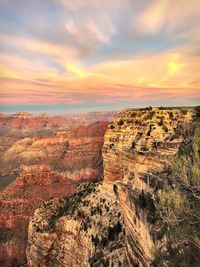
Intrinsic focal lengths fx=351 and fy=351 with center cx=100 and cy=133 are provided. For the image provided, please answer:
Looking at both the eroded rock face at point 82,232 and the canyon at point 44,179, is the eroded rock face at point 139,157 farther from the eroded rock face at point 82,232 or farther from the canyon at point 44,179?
the canyon at point 44,179

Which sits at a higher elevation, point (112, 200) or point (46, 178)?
point (112, 200)

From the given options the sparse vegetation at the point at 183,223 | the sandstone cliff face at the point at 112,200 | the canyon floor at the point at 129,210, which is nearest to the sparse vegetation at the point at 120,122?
the sandstone cliff face at the point at 112,200

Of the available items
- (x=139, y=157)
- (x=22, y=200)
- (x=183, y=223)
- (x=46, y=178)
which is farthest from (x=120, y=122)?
(x=46, y=178)

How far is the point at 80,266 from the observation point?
128ft

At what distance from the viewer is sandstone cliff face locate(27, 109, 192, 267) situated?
32.9 meters

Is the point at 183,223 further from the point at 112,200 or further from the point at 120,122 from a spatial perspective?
the point at 120,122

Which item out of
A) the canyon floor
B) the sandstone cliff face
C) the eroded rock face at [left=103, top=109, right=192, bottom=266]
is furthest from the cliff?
the eroded rock face at [left=103, top=109, right=192, bottom=266]

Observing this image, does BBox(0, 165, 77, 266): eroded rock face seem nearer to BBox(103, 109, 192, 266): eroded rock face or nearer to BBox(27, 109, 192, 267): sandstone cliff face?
BBox(27, 109, 192, 267): sandstone cliff face

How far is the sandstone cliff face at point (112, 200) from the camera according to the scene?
108 ft

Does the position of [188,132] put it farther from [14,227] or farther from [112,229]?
[14,227]

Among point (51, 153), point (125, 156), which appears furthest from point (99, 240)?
point (51, 153)

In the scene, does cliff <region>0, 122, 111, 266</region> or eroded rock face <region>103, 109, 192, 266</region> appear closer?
eroded rock face <region>103, 109, 192, 266</region>

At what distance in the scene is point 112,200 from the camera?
42250 millimetres

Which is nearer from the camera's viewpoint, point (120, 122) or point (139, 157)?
point (139, 157)
